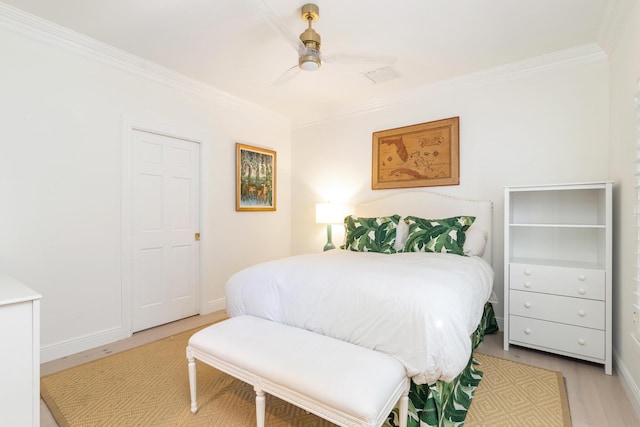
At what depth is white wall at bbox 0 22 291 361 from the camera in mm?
2230

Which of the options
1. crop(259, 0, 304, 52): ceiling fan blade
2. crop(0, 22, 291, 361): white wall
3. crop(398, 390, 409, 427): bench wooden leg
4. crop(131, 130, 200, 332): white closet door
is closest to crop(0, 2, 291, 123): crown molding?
crop(0, 22, 291, 361): white wall

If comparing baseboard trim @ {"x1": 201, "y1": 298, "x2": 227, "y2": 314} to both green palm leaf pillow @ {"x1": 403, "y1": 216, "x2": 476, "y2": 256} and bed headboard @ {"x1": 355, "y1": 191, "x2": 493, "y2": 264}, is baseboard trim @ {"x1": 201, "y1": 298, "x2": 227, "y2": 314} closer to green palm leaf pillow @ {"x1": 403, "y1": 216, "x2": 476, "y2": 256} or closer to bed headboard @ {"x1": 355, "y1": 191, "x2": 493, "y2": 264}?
bed headboard @ {"x1": 355, "y1": 191, "x2": 493, "y2": 264}

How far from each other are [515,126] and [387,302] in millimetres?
2435

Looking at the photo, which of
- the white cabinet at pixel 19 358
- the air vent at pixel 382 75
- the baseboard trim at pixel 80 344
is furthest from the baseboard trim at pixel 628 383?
the baseboard trim at pixel 80 344

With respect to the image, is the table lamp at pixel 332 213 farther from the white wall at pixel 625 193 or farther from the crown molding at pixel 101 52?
the white wall at pixel 625 193

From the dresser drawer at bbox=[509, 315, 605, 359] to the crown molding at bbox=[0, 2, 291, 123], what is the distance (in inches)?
145

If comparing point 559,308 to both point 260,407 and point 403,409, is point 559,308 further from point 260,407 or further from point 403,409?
point 260,407

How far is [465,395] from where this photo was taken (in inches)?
72.8

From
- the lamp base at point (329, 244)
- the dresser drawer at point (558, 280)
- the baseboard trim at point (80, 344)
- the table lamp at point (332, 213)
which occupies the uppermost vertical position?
the table lamp at point (332, 213)

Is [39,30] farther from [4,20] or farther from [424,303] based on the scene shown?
[424,303]

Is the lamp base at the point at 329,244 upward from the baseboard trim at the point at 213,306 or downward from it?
upward

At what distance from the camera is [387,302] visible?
60.9 inches

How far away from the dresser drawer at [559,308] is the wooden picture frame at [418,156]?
129 cm

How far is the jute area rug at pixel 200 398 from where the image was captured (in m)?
1.69
